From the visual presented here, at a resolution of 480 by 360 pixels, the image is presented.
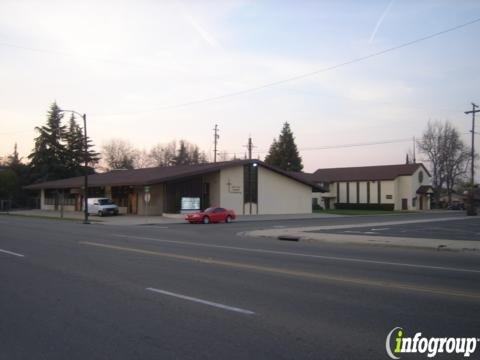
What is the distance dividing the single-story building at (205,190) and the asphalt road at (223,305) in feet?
109

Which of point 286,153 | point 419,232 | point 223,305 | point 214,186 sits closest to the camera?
point 223,305

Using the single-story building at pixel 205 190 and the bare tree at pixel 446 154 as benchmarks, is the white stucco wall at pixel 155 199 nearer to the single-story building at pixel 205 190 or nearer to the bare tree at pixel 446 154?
the single-story building at pixel 205 190

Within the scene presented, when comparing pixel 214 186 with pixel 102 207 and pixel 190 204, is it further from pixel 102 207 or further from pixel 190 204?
pixel 102 207

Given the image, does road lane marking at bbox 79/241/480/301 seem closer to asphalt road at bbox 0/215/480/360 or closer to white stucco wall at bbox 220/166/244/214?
asphalt road at bbox 0/215/480/360

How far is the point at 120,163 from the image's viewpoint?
357ft

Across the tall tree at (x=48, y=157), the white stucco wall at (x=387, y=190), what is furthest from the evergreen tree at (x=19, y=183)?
the white stucco wall at (x=387, y=190)

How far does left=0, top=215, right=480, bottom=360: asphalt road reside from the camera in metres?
5.88

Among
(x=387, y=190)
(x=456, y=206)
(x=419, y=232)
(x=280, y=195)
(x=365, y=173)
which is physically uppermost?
(x=365, y=173)

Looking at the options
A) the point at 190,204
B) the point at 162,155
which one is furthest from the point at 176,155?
the point at 190,204

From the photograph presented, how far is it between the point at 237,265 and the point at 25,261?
5855mm

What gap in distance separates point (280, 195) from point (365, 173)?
2986 cm

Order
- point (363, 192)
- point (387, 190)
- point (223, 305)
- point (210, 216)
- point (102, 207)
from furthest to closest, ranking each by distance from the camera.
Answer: point (363, 192)
point (387, 190)
point (102, 207)
point (210, 216)
point (223, 305)

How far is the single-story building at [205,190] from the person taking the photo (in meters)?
49.1

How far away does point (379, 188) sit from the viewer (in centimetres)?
7950
